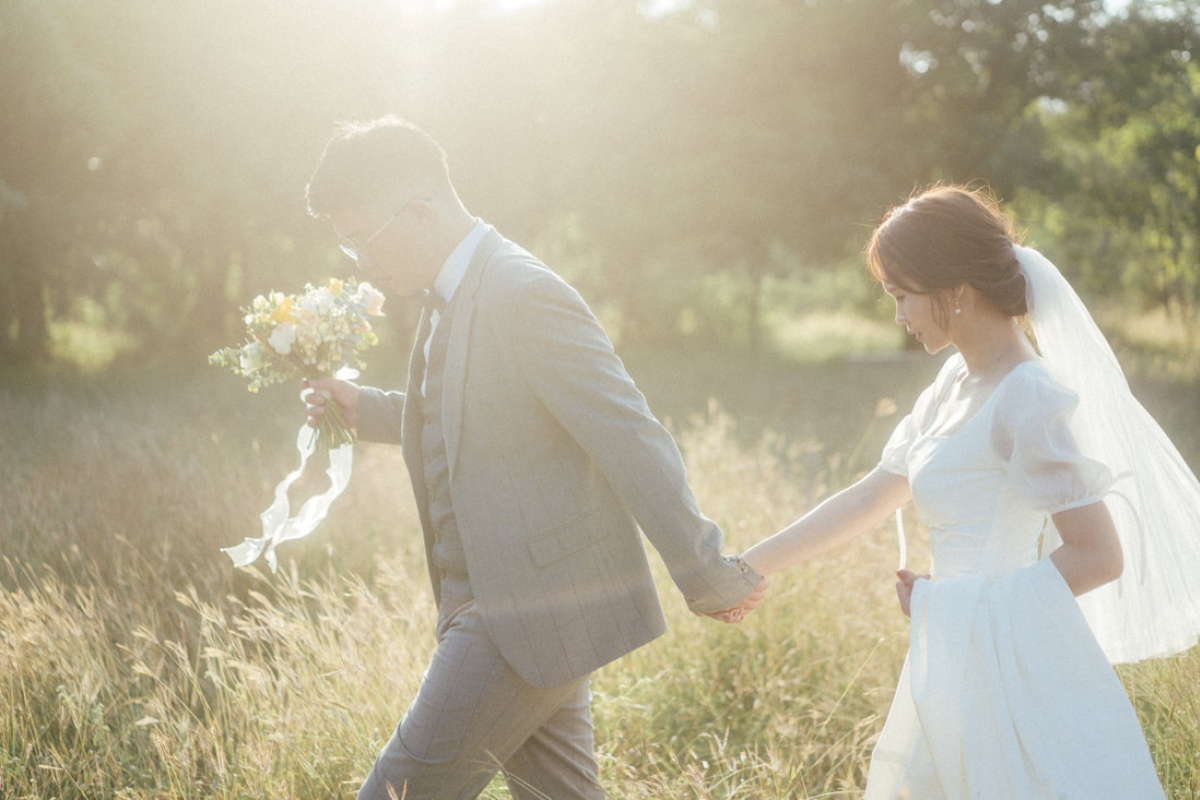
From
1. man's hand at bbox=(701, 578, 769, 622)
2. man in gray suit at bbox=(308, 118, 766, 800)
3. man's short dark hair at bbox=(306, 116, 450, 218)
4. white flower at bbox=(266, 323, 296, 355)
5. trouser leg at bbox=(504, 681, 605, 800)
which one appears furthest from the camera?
white flower at bbox=(266, 323, 296, 355)

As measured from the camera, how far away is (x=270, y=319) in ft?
10.5

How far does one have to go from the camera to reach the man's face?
255cm

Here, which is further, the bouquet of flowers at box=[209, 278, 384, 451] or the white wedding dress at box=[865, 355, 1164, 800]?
the bouquet of flowers at box=[209, 278, 384, 451]

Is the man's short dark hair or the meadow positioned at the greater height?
the man's short dark hair

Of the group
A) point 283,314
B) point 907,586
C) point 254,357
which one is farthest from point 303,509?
point 907,586

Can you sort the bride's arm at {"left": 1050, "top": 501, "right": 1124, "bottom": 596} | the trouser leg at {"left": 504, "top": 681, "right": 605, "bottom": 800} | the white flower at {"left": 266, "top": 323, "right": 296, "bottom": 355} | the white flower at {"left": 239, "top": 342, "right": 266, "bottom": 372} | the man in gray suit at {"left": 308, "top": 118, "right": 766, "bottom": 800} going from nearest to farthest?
1. the bride's arm at {"left": 1050, "top": 501, "right": 1124, "bottom": 596}
2. the man in gray suit at {"left": 308, "top": 118, "right": 766, "bottom": 800}
3. the trouser leg at {"left": 504, "top": 681, "right": 605, "bottom": 800}
4. the white flower at {"left": 266, "top": 323, "right": 296, "bottom": 355}
5. the white flower at {"left": 239, "top": 342, "right": 266, "bottom": 372}

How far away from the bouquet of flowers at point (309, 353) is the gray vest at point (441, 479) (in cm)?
65

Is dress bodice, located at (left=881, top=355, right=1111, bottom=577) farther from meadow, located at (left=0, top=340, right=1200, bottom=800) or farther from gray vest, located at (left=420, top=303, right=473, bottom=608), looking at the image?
gray vest, located at (left=420, top=303, right=473, bottom=608)

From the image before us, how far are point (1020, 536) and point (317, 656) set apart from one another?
2542 mm

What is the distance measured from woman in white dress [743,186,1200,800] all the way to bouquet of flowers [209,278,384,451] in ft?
5.38

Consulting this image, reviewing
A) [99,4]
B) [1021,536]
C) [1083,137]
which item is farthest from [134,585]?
[1083,137]

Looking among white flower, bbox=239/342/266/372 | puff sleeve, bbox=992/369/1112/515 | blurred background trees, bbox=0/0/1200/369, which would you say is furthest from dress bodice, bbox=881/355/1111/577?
blurred background trees, bbox=0/0/1200/369

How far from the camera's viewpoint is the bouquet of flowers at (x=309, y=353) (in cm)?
316

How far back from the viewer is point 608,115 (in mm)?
16422
